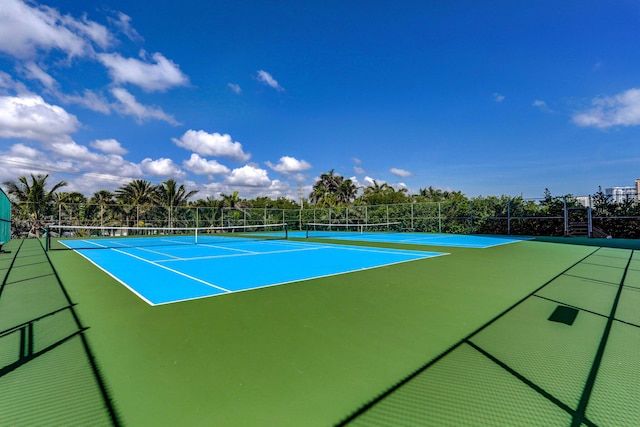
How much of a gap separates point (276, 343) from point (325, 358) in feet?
1.97

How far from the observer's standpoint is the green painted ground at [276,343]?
2207 mm

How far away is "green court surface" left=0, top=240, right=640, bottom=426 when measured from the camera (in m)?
2.14

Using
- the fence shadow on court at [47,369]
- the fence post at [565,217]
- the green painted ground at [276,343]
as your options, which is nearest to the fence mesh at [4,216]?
the green painted ground at [276,343]

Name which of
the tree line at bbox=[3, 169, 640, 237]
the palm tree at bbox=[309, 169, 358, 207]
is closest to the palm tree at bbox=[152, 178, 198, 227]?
the tree line at bbox=[3, 169, 640, 237]

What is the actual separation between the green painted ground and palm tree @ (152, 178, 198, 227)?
2464cm

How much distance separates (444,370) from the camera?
2.70m

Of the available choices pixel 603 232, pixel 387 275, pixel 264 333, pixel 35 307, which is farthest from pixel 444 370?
pixel 603 232

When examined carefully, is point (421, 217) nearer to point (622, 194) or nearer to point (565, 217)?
point (565, 217)

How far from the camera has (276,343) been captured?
3.24 metres

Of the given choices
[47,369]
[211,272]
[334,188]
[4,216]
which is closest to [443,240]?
[211,272]

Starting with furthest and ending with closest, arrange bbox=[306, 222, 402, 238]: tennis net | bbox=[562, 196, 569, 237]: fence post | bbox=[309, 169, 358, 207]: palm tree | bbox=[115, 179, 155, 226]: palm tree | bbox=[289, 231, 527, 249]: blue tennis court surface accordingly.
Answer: bbox=[309, 169, 358, 207]: palm tree
bbox=[115, 179, 155, 226]: palm tree
bbox=[306, 222, 402, 238]: tennis net
bbox=[562, 196, 569, 237]: fence post
bbox=[289, 231, 527, 249]: blue tennis court surface

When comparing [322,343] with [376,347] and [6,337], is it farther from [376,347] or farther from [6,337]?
[6,337]

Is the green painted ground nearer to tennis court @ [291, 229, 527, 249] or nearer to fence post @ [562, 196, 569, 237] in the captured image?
tennis court @ [291, 229, 527, 249]

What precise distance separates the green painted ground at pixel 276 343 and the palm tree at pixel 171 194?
2464 centimetres
